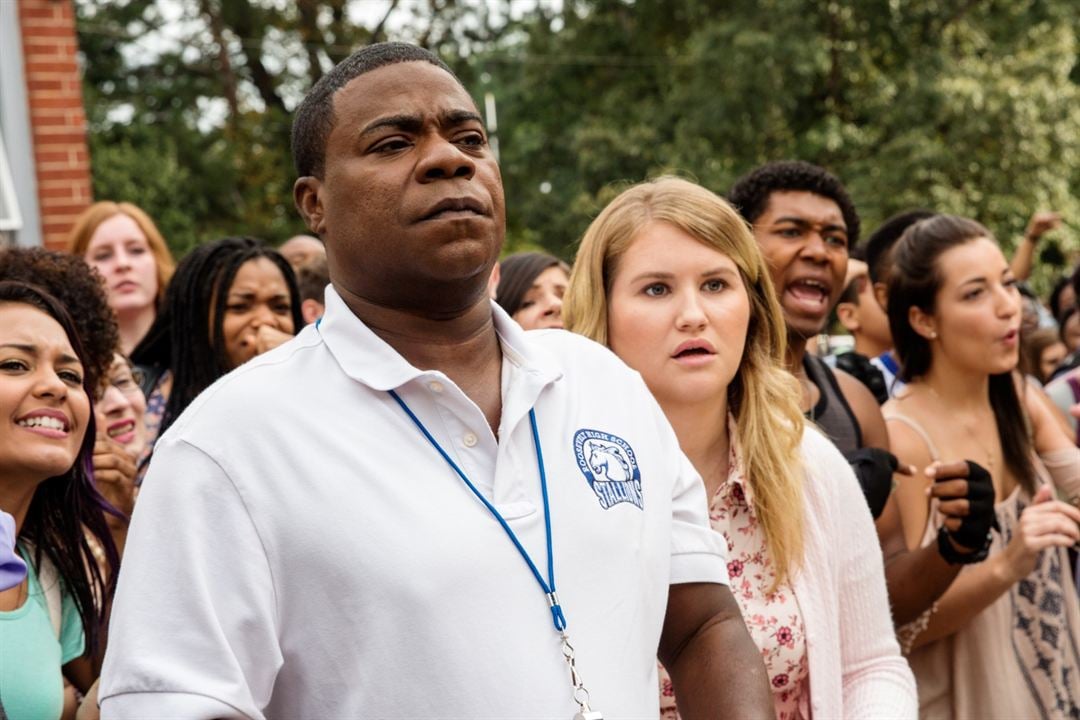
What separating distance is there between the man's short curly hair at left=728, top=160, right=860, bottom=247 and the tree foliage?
14060mm

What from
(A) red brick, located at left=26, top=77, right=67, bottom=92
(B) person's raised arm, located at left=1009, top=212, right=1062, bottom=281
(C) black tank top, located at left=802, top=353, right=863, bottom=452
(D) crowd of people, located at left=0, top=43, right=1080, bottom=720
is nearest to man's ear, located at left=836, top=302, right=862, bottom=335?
(D) crowd of people, located at left=0, top=43, right=1080, bottom=720

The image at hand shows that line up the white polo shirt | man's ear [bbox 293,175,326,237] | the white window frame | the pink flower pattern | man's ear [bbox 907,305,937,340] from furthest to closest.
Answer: the white window frame → man's ear [bbox 907,305,937,340] → the pink flower pattern → man's ear [bbox 293,175,326,237] → the white polo shirt

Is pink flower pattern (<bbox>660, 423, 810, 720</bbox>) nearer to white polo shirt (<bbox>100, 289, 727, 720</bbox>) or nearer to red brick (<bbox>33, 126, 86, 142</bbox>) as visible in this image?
white polo shirt (<bbox>100, 289, 727, 720</bbox>)

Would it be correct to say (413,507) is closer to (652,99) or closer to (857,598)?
(857,598)

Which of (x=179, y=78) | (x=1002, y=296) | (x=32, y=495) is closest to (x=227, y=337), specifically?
(x=32, y=495)

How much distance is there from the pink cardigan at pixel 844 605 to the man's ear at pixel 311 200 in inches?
62.2

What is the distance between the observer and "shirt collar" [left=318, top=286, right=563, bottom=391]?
2.13 m

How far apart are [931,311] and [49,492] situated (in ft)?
9.46

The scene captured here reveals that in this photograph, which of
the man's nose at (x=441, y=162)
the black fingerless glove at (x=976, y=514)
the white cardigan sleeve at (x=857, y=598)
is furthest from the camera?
the black fingerless glove at (x=976, y=514)

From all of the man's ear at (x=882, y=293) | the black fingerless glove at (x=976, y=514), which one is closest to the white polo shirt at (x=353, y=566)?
the black fingerless glove at (x=976, y=514)

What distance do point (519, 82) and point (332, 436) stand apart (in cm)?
2535

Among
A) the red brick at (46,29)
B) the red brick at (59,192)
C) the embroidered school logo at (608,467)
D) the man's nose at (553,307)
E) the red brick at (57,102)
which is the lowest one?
the embroidered school logo at (608,467)

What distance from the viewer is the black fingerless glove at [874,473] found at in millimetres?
3973

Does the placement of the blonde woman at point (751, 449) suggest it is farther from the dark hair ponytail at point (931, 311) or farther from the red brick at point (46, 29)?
the red brick at point (46, 29)
